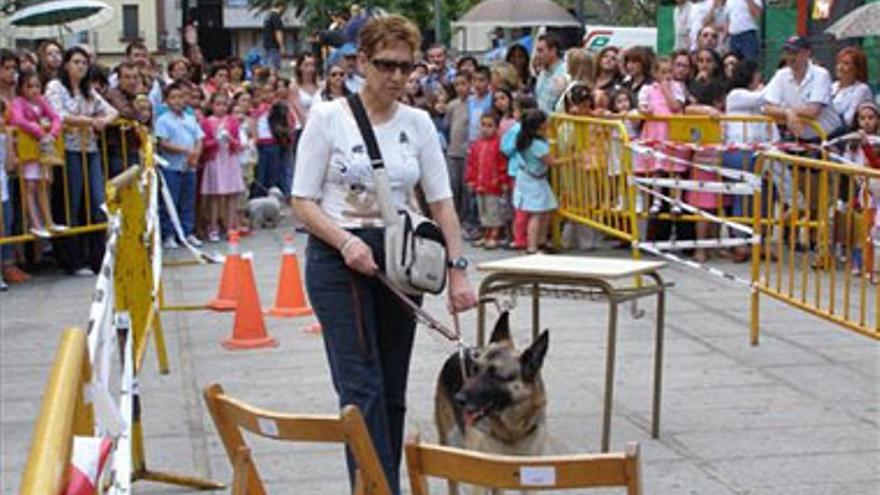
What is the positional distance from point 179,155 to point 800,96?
5989 millimetres

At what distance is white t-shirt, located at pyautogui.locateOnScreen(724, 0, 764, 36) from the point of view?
17141mm

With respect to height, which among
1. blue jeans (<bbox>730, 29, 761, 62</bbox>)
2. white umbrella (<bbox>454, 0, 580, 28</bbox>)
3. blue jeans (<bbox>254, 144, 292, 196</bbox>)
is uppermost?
white umbrella (<bbox>454, 0, 580, 28</bbox>)

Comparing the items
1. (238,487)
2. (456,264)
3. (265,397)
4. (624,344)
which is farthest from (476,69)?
(238,487)

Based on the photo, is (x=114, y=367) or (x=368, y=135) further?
(x=114, y=367)

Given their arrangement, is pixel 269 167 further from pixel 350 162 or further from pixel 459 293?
pixel 350 162

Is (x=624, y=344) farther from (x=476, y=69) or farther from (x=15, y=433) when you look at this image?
(x=476, y=69)

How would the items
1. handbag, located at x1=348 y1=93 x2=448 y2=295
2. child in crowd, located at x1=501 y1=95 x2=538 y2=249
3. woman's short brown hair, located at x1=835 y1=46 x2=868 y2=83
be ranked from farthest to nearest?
1. child in crowd, located at x1=501 y1=95 x2=538 y2=249
2. woman's short brown hair, located at x1=835 y1=46 x2=868 y2=83
3. handbag, located at x1=348 y1=93 x2=448 y2=295

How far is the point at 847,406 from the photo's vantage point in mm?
8281

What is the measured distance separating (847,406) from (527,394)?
9.82 feet

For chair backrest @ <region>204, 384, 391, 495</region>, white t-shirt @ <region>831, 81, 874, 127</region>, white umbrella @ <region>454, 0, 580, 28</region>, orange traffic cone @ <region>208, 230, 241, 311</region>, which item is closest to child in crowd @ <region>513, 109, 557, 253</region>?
white t-shirt @ <region>831, 81, 874, 127</region>

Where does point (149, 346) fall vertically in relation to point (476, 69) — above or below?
below

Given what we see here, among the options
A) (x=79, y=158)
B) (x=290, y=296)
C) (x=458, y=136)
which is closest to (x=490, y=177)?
(x=458, y=136)

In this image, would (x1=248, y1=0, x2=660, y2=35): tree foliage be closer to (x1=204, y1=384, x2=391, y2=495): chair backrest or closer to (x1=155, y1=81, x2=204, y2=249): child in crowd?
(x1=155, y1=81, x2=204, y2=249): child in crowd

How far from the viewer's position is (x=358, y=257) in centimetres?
548
